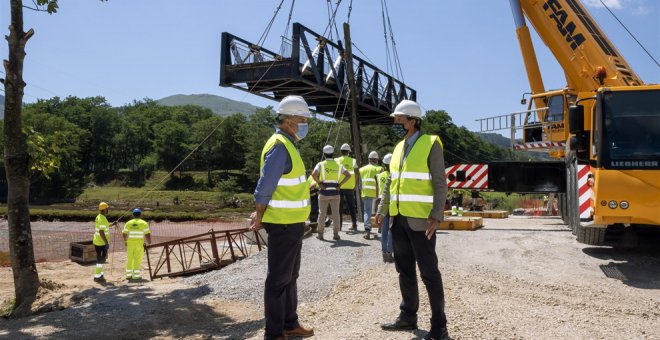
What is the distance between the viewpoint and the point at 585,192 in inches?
332

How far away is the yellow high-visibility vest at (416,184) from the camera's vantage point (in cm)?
461

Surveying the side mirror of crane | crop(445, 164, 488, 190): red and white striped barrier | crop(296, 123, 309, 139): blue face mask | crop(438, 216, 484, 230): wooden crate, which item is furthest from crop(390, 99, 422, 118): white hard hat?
crop(445, 164, 488, 190): red and white striped barrier

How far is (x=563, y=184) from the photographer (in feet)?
39.8

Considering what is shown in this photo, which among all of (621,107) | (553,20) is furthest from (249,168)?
(621,107)

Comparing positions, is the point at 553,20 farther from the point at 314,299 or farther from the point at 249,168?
the point at 249,168

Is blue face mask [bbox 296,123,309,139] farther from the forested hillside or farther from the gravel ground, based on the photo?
the forested hillside

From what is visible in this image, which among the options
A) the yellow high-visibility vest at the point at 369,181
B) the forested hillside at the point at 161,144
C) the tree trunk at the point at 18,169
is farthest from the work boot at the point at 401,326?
the forested hillside at the point at 161,144

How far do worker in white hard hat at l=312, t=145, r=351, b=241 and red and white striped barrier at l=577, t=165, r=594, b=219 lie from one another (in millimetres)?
4205

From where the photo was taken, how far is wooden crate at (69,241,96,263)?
1636cm

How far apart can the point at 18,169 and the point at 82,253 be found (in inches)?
321

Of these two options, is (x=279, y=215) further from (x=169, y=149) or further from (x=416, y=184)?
(x=169, y=149)

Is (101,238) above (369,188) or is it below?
below

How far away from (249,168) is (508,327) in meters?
72.9

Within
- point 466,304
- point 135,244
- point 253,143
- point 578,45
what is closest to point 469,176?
point 578,45
